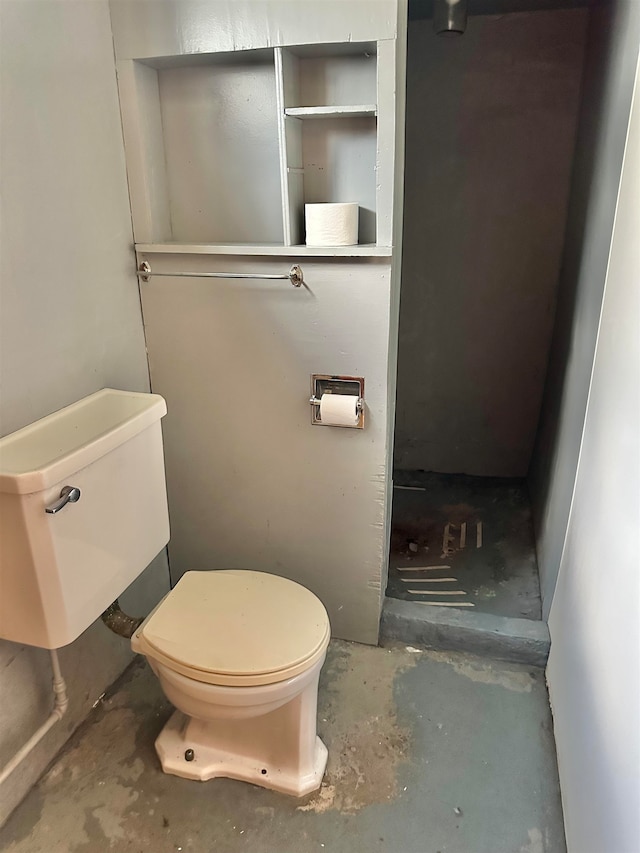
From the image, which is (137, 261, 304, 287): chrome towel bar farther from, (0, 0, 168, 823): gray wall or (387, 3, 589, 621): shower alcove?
(387, 3, 589, 621): shower alcove

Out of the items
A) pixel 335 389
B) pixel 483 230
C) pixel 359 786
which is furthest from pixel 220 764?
pixel 483 230

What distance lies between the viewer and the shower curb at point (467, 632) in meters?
1.84

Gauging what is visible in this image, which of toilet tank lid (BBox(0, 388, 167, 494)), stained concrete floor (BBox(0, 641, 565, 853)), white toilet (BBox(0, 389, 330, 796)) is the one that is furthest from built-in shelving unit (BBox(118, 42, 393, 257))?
stained concrete floor (BBox(0, 641, 565, 853))

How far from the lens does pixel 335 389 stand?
1.71 metres

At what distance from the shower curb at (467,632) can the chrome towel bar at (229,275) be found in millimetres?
1082

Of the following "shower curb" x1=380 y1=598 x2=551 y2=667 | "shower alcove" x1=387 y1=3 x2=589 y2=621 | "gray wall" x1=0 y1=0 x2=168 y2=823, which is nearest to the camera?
"gray wall" x1=0 y1=0 x2=168 y2=823

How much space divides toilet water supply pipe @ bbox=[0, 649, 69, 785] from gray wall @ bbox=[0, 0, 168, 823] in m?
0.02

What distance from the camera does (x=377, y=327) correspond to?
160 cm

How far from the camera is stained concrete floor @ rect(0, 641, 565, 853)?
54.9 inches

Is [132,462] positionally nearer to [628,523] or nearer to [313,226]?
[313,226]

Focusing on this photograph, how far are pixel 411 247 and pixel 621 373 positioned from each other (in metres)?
1.51

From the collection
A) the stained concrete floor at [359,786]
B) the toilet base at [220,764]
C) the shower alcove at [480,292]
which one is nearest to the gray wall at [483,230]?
the shower alcove at [480,292]

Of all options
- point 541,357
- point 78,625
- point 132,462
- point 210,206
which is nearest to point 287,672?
point 78,625

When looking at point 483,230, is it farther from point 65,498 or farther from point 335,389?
point 65,498
